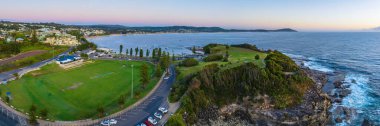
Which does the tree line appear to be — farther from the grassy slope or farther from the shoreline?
the grassy slope

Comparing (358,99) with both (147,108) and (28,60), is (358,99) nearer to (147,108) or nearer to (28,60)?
(147,108)

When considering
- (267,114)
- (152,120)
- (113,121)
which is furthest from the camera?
(267,114)

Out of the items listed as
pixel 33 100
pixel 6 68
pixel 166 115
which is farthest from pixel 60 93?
pixel 6 68

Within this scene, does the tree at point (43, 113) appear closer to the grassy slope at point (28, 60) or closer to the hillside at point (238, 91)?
the hillside at point (238, 91)

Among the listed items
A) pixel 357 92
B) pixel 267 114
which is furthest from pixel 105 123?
pixel 357 92

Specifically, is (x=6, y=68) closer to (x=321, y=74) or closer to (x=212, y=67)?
(x=212, y=67)

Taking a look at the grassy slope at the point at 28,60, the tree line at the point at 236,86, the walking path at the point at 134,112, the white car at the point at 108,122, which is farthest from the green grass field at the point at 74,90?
the tree line at the point at 236,86
